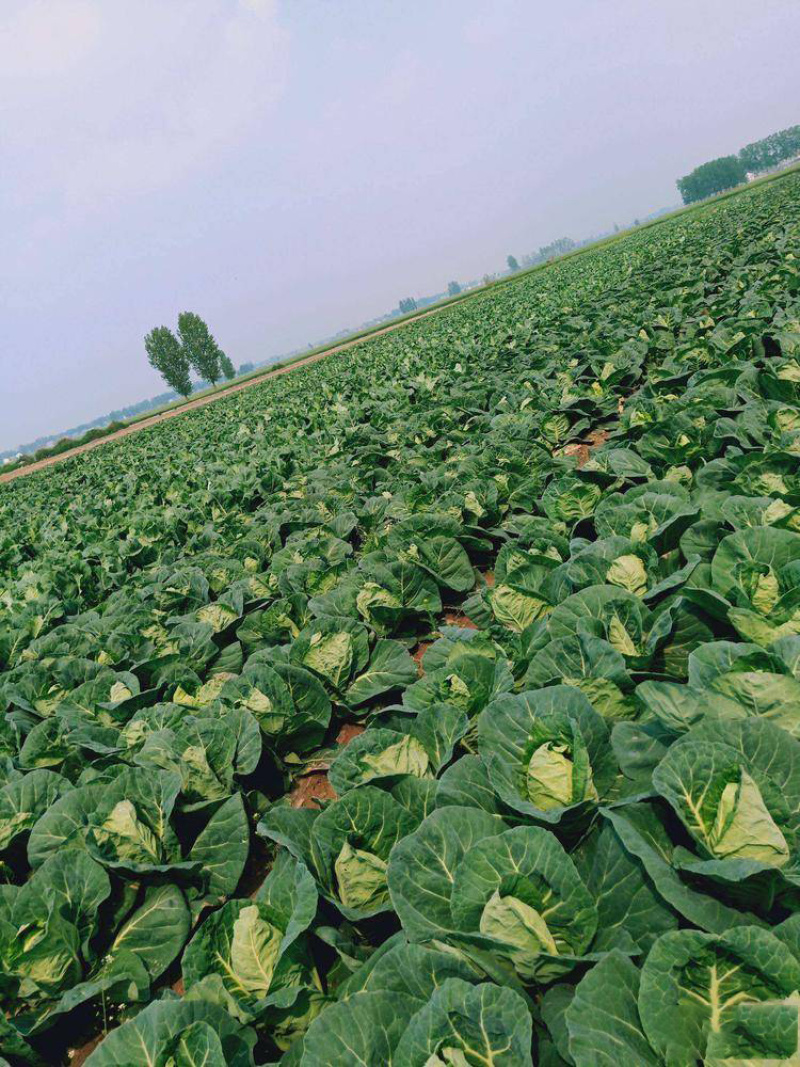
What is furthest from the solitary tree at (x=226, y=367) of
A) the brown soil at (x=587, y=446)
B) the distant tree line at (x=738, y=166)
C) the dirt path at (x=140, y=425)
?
the distant tree line at (x=738, y=166)

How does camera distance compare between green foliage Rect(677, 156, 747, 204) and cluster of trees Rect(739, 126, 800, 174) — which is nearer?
green foliage Rect(677, 156, 747, 204)

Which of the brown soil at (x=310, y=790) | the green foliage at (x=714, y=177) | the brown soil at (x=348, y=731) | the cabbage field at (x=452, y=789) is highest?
the green foliage at (x=714, y=177)

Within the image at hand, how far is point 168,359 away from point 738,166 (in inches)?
5898

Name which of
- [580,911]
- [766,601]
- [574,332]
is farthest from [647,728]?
[574,332]

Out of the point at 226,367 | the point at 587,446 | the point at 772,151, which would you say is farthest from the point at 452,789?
the point at 772,151

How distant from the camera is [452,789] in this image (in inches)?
79.5

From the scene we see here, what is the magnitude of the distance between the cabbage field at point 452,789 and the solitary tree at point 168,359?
87363 mm

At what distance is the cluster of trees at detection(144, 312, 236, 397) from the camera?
277ft

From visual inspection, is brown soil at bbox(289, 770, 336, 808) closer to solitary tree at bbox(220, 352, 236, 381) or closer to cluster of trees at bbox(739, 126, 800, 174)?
solitary tree at bbox(220, 352, 236, 381)

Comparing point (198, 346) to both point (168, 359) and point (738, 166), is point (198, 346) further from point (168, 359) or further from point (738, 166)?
point (738, 166)

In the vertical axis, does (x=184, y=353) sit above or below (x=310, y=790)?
above

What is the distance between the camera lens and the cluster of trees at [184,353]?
84.3 meters

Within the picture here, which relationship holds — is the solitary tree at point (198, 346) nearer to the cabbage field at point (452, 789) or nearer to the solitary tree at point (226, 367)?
the solitary tree at point (226, 367)

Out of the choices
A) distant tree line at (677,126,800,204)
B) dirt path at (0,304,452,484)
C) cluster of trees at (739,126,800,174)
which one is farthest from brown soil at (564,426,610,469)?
cluster of trees at (739,126,800,174)
